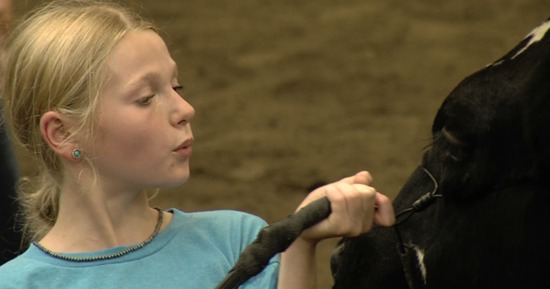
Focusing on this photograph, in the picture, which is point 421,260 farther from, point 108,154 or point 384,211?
point 108,154

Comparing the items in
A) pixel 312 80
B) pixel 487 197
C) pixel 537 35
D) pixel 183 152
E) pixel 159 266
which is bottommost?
pixel 312 80

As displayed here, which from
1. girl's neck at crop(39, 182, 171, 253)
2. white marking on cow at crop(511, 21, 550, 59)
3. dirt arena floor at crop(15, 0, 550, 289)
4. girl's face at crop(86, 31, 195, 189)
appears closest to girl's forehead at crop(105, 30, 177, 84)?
girl's face at crop(86, 31, 195, 189)

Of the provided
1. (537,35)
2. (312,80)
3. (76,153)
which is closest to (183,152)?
(76,153)

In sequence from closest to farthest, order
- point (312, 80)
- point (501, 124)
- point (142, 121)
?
point (501, 124) → point (142, 121) → point (312, 80)

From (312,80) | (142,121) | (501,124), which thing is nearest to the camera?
(501,124)

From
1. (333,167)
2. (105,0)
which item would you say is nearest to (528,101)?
(105,0)

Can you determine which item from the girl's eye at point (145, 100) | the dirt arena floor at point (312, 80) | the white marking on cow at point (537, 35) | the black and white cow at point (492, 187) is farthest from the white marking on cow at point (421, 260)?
the dirt arena floor at point (312, 80)

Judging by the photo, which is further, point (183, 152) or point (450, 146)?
point (183, 152)

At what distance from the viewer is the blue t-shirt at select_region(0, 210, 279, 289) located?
1.23 metres

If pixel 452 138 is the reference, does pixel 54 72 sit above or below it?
below

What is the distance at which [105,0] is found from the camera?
59.5 inches

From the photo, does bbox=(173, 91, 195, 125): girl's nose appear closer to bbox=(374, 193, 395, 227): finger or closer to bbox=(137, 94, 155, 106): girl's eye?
bbox=(137, 94, 155, 106): girl's eye

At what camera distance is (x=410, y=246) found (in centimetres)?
109

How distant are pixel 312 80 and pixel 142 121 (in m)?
2.33
